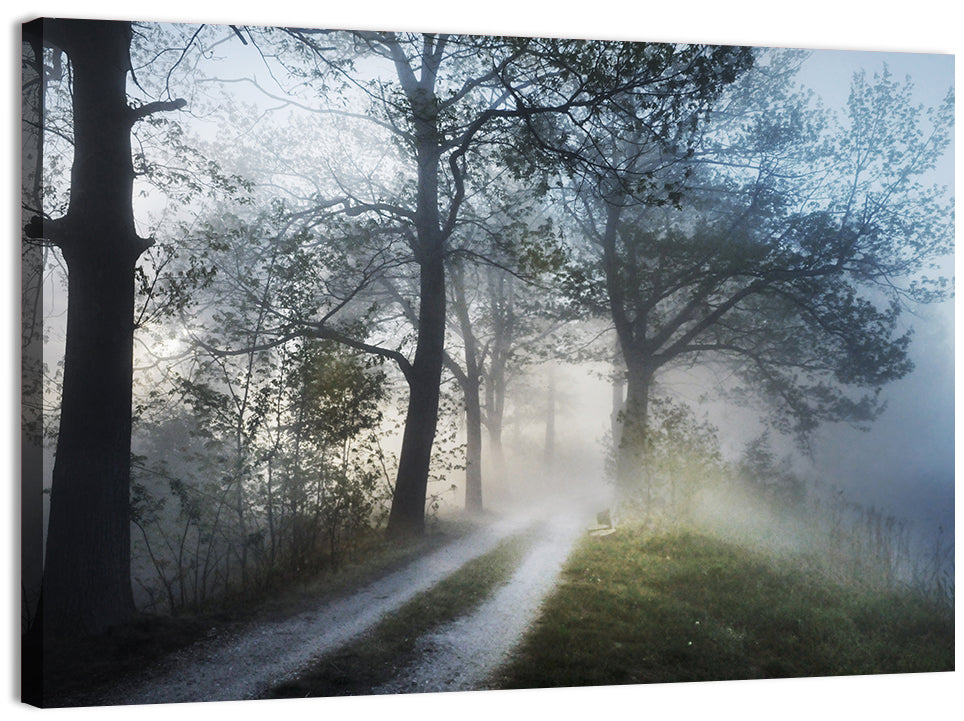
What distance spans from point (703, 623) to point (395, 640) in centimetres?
206

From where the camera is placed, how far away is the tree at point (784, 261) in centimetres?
588

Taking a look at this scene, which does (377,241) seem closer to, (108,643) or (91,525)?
(91,525)

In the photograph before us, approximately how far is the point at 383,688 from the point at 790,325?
374 centimetres

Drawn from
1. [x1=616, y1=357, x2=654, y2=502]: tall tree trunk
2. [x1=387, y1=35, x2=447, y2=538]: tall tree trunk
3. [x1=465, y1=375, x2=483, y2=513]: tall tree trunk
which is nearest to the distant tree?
[x1=387, y1=35, x2=447, y2=538]: tall tree trunk

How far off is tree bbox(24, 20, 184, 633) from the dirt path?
21.8 inches

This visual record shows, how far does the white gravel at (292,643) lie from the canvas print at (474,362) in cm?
2

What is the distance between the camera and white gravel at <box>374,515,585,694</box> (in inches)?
203

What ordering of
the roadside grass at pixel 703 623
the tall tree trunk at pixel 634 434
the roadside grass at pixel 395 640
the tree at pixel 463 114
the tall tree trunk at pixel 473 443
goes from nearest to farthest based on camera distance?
the roadside grass at pixel 395 640
the roadside grass at pixel 703 623
the tree at pixel 463 114
the tall tree trunk at pixel 473 443
the tall tree trunk at pixel 634 434

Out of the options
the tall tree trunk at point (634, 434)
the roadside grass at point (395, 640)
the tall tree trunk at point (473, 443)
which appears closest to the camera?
the roadside grass at point (395, 640)

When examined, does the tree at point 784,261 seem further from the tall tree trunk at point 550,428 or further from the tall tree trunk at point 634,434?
the tall tree trunk at point 550,428

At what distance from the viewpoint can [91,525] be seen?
4.95 m

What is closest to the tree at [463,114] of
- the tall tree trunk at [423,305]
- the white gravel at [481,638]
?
the tall tree trunk at [423,305]

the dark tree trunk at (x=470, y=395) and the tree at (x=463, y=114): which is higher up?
the tree at (x=463, y=114)

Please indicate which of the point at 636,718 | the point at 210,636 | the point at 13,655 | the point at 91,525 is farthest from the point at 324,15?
the point at 636,718
